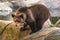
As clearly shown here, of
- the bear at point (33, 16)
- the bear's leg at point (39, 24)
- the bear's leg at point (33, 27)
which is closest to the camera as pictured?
the bear at point (33, 16)

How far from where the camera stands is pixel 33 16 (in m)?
4.39

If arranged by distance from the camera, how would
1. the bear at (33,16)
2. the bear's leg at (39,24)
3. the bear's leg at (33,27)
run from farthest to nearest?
the bear's leg at (39,24) < the bear's leg at (33,27) < the bear at (33,16)

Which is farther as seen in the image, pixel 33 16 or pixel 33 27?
pixel 33 16

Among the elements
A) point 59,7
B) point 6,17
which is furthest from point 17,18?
point 59,7

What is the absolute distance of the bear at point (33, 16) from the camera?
413 cm

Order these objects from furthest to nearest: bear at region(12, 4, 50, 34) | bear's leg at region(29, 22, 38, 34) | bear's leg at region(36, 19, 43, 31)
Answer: bear's leg at region(36, 19, 43, 31) < bear's leg at region(29, 22, 38, 34) < bear at region(12, 4, 50, 34)

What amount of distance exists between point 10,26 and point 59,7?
4.18 metres

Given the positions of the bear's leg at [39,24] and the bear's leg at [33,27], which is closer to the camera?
the bear's leg at [33,27]

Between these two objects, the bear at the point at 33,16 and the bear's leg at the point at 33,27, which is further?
the bear's leg at the point at 33,27

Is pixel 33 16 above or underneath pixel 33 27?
above

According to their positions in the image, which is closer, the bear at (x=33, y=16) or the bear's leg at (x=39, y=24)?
the bear at (x=33, y=16)

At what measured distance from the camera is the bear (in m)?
4.13

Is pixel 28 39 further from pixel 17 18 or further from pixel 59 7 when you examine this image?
pixel 59 7

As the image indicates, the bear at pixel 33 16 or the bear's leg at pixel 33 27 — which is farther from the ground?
the bear at pixel 33 16
